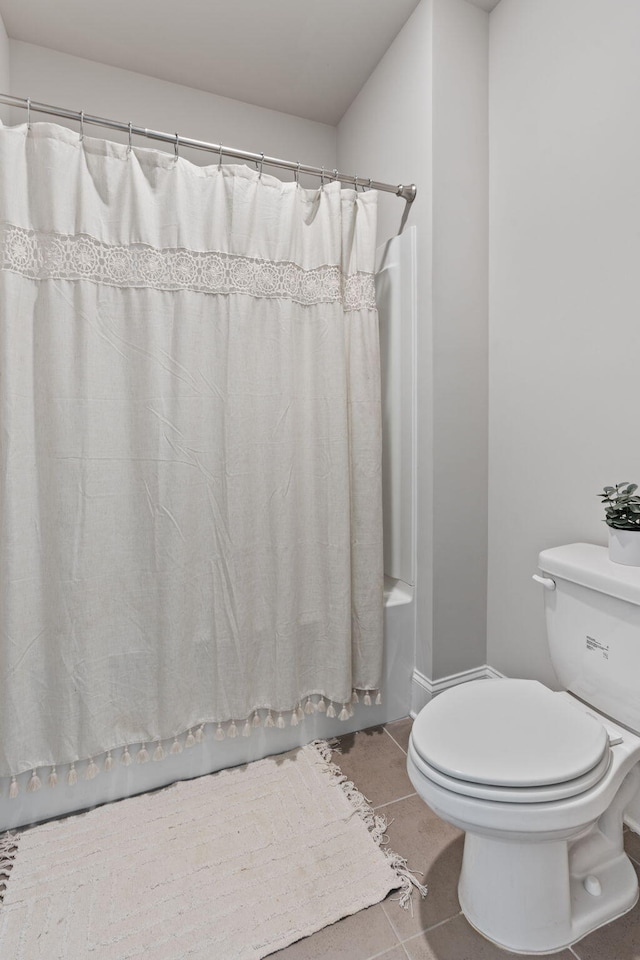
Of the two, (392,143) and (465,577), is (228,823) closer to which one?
(465,577)

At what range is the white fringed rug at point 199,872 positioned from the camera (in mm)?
1085

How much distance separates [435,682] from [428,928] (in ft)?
2.35

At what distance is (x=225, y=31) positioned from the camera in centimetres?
173

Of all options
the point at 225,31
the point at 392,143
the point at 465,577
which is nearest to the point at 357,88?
the point at 392,143

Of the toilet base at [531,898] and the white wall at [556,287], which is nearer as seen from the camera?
the toilet base at [531,898]

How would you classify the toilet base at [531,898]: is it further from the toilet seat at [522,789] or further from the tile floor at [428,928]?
the toilet seat at [522,789]

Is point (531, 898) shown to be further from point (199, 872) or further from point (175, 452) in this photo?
point (175, 452)

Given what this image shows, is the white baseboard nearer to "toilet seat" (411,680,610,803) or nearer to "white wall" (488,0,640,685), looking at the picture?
"white wall" (488,0,640,685)

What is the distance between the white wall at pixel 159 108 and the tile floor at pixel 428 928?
7.95 feet

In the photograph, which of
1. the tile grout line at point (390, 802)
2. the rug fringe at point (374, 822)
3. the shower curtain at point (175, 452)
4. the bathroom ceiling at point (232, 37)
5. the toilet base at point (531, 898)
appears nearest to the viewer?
the toilet base at point (531, 898)

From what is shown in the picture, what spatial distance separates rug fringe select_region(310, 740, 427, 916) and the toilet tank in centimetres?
61

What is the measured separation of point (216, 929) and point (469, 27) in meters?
2.65

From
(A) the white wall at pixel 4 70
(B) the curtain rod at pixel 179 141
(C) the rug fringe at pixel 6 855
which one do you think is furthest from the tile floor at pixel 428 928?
(A) the white wall at pixel 4 70

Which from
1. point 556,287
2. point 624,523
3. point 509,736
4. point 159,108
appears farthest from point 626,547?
point 159,108
